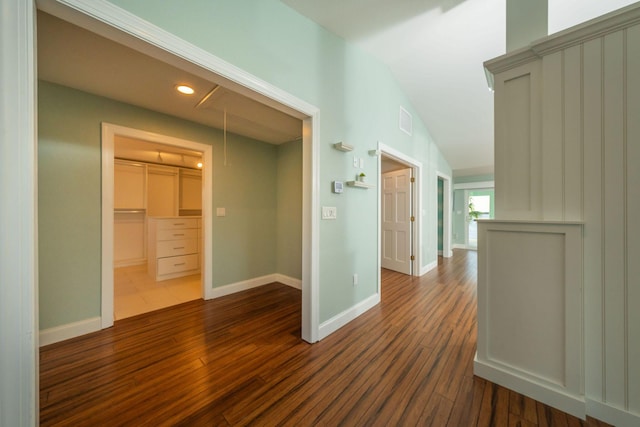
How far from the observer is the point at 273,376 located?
1.52 meters

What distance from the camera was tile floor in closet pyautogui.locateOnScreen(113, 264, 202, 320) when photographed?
2588 millimetres

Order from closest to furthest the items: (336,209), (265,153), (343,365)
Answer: (343,365) < (336,209) < (265,153)

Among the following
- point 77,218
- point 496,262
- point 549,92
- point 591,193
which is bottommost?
point 496,262

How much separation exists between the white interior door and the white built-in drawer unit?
365 cm

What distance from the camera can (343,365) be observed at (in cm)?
163

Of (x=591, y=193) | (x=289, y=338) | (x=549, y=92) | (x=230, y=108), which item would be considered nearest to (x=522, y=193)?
(x=591, y=193)

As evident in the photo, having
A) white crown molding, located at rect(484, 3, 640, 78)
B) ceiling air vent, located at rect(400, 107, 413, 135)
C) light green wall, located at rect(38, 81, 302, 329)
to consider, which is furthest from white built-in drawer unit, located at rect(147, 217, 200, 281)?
white crown molding, located at rect(484, 3, 640, 78)

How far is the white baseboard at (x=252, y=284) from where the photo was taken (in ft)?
9.70

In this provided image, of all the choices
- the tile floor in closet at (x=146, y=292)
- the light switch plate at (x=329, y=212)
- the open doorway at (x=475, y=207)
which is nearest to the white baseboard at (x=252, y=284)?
the tile floor in closet at (x=146, y=292)

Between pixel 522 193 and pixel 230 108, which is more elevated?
pixel 230 108

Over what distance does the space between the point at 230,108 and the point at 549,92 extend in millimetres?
2618

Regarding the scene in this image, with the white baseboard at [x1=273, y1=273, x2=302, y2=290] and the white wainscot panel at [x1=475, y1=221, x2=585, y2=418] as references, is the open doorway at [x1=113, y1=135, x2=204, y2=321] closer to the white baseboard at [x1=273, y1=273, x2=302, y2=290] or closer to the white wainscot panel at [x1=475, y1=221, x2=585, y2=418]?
the white baseboard at [x1=273, y1=273, x2=302, y2=290]

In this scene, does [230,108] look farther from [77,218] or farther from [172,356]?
[172,356]

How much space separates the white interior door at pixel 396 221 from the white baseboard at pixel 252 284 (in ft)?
6.75
